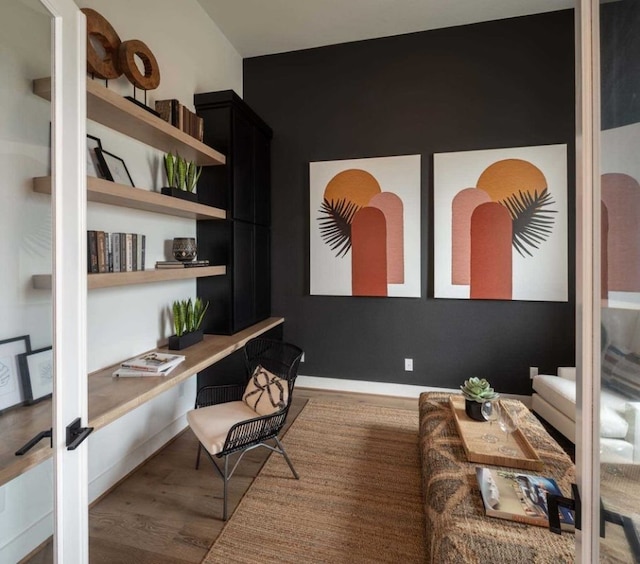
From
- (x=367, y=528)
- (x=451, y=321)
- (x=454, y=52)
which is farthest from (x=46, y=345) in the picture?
(x=454, y=52)

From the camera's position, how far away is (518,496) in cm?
123

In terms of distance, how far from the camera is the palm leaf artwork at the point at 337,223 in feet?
10.6

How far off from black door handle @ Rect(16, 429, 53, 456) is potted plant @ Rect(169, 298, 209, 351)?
1.31 meters

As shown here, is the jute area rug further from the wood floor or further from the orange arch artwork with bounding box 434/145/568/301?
the orange arch artwork with bounding box 434/145/568/301

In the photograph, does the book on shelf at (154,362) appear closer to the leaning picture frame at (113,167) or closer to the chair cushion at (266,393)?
the chair cushion at (266,393)

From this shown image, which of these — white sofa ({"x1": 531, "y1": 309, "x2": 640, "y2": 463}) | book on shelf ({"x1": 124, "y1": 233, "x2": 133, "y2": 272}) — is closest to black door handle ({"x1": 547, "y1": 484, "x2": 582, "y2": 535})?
white sofa ({"x1": 531, "y1": 309, "x2": 640, "y2": 463})

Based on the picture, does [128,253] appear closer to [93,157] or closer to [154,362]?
[93,157]

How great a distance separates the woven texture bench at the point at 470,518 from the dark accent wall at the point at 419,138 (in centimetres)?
139

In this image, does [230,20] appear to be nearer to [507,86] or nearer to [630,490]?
[507,86]

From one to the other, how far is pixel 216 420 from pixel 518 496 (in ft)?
5.02

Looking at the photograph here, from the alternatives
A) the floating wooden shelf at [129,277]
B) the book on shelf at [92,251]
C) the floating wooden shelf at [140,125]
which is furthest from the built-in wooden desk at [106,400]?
the floating wooden shelf at [140,125]

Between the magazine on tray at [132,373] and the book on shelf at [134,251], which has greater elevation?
the book on shelf at [134,251]

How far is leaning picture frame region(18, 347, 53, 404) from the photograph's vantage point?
36.3 inches

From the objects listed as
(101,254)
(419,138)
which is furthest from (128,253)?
(419,138)
